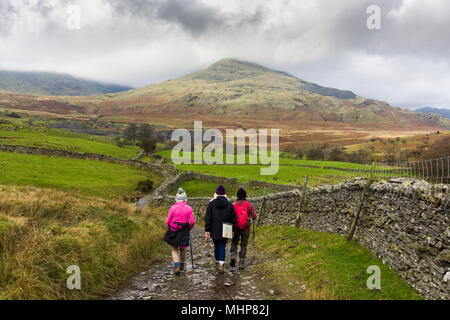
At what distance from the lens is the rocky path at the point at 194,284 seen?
256 inches

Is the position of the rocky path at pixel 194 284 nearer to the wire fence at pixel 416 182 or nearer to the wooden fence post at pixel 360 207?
the wooden fence post at pixel 360 207

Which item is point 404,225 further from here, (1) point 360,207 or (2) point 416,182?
(1) point 360,207

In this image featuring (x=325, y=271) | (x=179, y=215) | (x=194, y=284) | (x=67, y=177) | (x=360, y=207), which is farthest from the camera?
(x=67, y=177)

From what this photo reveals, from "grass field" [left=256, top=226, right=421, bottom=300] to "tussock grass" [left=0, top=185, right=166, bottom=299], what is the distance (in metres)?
4.68

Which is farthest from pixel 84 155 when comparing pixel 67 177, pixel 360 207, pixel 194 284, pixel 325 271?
pixel 325 271

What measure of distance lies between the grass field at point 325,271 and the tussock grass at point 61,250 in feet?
15.3

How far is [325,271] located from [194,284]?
12.8 feet

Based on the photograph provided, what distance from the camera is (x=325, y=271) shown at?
749 centimetres

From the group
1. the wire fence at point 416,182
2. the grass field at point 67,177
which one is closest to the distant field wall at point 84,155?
the grass field at point 67,177

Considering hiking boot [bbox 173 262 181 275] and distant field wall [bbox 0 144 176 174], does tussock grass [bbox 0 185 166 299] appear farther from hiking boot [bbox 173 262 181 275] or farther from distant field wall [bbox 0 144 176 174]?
distant field wall [bbox 0 144 176 174]

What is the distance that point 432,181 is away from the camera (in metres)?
6.80

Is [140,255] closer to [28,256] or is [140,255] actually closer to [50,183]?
[28,256]
